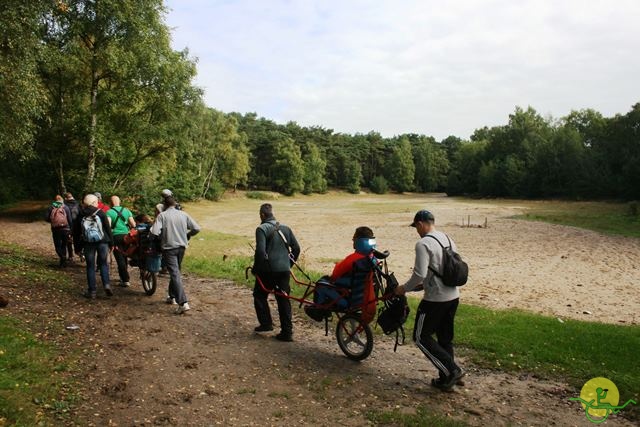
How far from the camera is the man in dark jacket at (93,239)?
330 inches

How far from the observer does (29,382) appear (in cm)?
471

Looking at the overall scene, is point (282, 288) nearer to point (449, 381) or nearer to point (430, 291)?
point (430, 291)

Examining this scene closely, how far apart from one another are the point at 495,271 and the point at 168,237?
13.0m

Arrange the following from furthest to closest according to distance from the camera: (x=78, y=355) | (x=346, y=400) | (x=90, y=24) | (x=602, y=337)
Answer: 1. (x=90, y=24)
2. (x=602, y=337)
3. (x=78, y=355)
4. (x=346, y=400)

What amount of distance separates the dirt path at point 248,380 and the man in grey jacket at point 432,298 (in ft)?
1.10

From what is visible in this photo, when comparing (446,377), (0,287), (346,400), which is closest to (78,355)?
(346,400)

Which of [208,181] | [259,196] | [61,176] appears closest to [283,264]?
[61,176]

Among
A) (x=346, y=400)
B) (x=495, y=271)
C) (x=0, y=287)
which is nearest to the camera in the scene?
(x=346, y=400)

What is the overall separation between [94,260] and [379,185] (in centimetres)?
10587

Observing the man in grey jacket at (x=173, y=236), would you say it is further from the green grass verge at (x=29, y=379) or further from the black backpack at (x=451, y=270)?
the black backpack at (x=451, y=270)

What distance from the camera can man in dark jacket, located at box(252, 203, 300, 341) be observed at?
21.5ft

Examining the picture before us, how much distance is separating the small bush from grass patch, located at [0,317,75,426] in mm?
108174

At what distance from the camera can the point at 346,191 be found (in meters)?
109

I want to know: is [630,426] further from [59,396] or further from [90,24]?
[90,24]
